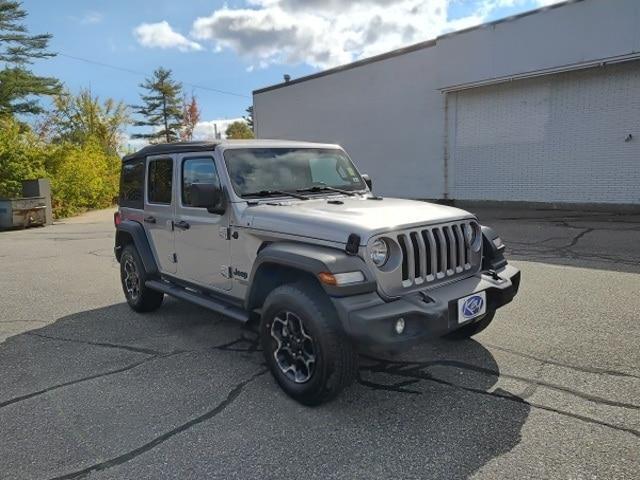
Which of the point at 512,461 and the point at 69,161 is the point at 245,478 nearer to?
the point at 512,461

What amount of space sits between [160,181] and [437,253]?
125 inches

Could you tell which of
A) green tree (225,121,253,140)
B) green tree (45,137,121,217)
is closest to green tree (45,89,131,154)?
green tree (45,137,121,217)

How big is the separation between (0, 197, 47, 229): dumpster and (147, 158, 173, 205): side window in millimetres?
13181

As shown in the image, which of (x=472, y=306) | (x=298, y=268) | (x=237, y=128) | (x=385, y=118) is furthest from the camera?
(x=237, y=128)

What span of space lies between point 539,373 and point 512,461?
48.8 inches

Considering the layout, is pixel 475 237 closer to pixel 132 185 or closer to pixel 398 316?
pixel 398 316

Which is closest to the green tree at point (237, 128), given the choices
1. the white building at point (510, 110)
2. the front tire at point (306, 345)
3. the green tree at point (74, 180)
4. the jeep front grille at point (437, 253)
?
the green tree at point (74, 180)

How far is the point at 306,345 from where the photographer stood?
10.9 ft

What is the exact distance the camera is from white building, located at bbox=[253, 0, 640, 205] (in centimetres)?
1281

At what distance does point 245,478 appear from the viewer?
101 inches

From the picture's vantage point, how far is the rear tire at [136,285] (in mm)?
5477

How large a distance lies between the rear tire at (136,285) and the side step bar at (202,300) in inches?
9.1

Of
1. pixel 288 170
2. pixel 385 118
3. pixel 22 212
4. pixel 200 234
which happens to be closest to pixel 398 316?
pixel 288 170

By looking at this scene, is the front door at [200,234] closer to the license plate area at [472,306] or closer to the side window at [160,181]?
the side window at [160,181]
